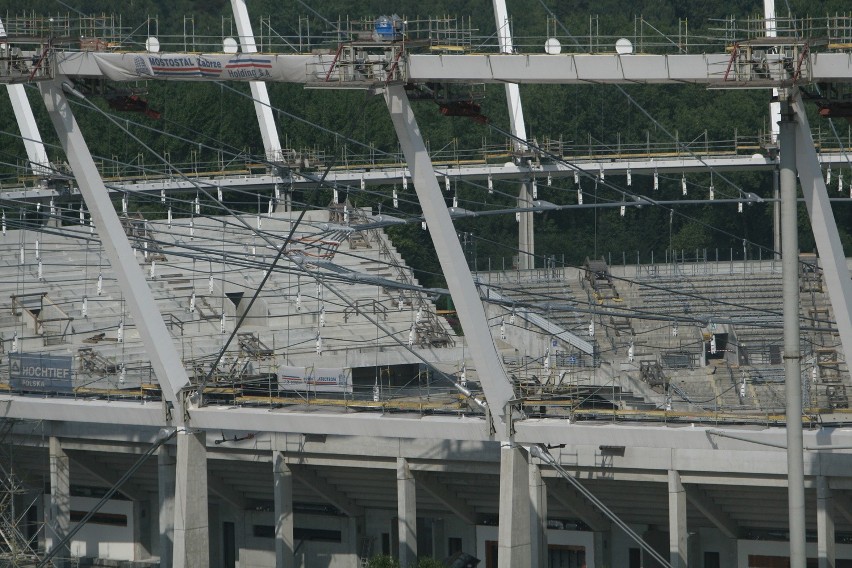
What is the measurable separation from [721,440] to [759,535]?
22.5 ft

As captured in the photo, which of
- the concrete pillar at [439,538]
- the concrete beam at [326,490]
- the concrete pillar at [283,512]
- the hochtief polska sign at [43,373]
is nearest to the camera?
the concrete pillar at [283,512]

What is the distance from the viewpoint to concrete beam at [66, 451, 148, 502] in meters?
41.5

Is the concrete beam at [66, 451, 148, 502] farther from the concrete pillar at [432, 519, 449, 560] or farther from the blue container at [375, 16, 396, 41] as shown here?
the blue container at [375, 16, 396, 41]

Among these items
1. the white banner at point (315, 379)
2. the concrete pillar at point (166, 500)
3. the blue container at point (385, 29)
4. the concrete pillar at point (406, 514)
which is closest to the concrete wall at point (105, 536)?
the concrete pillar at point (166, 500)

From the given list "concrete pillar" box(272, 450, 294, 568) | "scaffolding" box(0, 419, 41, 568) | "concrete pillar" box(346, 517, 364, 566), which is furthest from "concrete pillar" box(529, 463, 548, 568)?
"scaffolding" box(0, 419, 41, 568)

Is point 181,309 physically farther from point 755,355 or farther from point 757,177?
point 757,177

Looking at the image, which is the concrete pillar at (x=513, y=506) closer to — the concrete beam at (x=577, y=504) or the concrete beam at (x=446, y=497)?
the concrete beam at (x=577, y=504)

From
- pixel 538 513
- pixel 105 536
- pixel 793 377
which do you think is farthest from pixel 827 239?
pixel 105 536

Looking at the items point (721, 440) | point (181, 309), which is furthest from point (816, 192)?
point (181, 309)

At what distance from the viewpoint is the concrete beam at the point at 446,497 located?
38188 mm

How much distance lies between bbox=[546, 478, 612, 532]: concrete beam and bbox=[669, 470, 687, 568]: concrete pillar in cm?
292

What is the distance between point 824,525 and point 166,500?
1401 cm

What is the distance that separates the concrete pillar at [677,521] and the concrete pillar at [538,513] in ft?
9.03

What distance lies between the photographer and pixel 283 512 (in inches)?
1511
